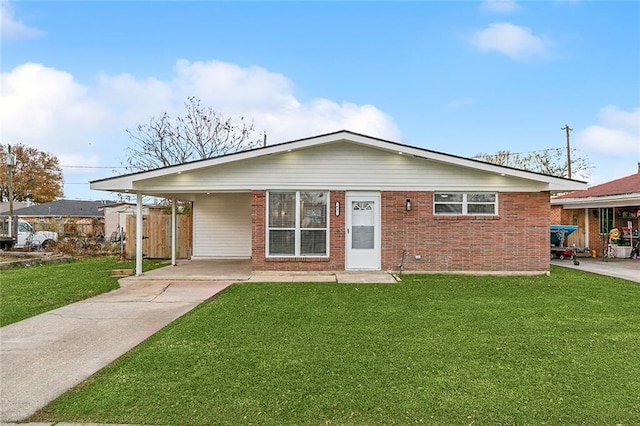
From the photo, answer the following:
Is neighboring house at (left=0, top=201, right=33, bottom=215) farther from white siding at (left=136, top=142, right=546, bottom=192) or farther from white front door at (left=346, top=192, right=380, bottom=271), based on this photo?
white front door at (left=346, top=192, right=380, bottom=271)

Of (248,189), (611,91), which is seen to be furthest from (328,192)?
(611,91)

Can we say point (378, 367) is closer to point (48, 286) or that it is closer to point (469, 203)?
point (469, 203)

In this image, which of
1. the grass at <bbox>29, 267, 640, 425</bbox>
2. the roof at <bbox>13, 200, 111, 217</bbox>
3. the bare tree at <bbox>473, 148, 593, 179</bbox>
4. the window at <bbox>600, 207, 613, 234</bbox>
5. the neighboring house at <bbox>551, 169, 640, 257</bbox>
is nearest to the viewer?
the grass at <bbox>29, 267, 640, 425</bbox>

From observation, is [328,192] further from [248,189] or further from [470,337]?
[470,337]

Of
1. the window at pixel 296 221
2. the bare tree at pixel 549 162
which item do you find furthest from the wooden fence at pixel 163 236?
the bare tree at pixel 549 162

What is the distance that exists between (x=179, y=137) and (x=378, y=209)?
1574 cm

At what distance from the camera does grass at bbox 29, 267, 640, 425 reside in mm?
3203

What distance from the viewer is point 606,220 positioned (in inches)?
671

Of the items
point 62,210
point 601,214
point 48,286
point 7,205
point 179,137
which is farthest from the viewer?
point 7,205

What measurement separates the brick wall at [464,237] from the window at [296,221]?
0.62 m

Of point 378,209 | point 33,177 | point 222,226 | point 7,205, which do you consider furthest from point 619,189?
point 33,177

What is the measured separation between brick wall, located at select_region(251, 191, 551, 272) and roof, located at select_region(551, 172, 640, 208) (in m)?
3.71

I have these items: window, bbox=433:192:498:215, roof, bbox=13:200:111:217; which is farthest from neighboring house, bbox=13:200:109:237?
window, bbox=433:192:498:215

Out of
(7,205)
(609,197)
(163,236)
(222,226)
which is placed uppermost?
(7,205)
